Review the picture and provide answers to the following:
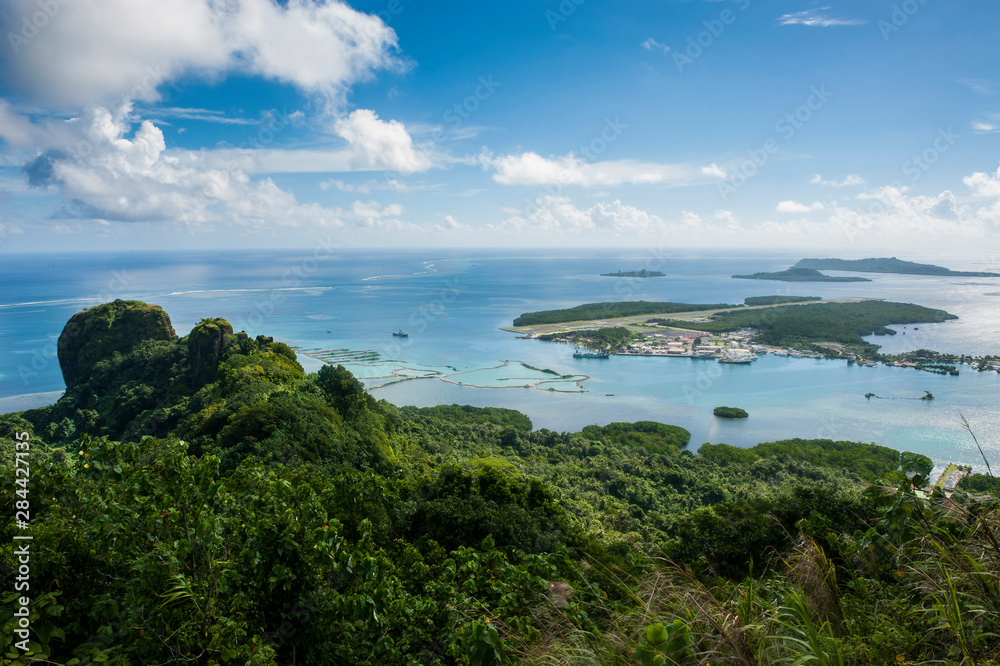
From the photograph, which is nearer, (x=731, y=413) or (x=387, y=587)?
(x=387, y=587)

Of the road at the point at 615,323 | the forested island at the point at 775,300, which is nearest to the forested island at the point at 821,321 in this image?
the road at the point at 615,323

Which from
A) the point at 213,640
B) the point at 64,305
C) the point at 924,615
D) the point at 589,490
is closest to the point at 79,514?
the point at 213,640

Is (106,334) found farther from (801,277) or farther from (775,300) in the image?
(801,277)

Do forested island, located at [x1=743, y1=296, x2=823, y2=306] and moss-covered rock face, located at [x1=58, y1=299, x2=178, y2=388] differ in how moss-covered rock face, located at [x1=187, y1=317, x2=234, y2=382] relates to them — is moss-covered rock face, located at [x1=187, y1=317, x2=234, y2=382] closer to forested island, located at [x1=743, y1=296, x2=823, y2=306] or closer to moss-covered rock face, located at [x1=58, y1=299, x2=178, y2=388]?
moss-covered rock face, located at [x1=58, y1=299, x2=178, y2=388]

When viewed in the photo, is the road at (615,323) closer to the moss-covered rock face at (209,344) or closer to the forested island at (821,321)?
the forested island at (821,321)

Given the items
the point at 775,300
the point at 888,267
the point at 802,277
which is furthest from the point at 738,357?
the point at 888,267

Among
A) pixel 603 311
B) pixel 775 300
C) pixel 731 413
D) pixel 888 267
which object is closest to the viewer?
pixel 731 413

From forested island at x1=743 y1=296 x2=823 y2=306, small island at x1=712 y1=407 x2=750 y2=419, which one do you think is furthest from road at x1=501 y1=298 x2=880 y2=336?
small island at x1=712 y1=407 x2=750 y2=419
